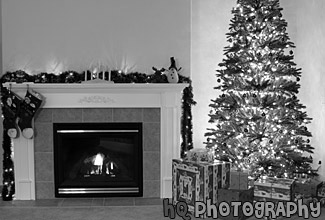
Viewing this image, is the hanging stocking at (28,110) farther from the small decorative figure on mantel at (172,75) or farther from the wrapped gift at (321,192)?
the wrapped gift at (321,192)

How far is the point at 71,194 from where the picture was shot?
438 cm

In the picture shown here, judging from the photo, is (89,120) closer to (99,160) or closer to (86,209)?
(99,160)

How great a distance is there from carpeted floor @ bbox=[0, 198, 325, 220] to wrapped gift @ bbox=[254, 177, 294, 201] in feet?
0.65

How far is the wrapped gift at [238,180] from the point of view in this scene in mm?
3842

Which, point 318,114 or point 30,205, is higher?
point 318,114

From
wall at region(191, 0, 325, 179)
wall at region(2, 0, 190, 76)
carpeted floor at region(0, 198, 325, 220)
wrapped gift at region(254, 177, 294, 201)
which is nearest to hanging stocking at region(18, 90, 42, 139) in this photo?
wall at region(2, 0, 190, 76)

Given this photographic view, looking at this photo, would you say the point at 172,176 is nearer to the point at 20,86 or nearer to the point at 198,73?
the point at 198,73

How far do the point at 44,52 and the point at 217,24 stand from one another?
1963 mm

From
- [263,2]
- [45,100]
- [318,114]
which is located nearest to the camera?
[263,2]

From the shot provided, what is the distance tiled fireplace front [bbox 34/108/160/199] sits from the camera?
4324 millimetres

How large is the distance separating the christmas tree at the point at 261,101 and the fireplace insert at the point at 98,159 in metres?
0.92

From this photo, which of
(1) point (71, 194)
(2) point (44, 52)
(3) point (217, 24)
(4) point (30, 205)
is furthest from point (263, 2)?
(4) point (30, 205)

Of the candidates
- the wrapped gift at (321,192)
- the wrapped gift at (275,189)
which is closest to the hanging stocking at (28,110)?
the wrapped gift at (275,189)

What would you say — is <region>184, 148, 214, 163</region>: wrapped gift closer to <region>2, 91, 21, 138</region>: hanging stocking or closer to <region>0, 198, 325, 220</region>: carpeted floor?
<region>0, 198, 325, 220</region>: carpeted floor
